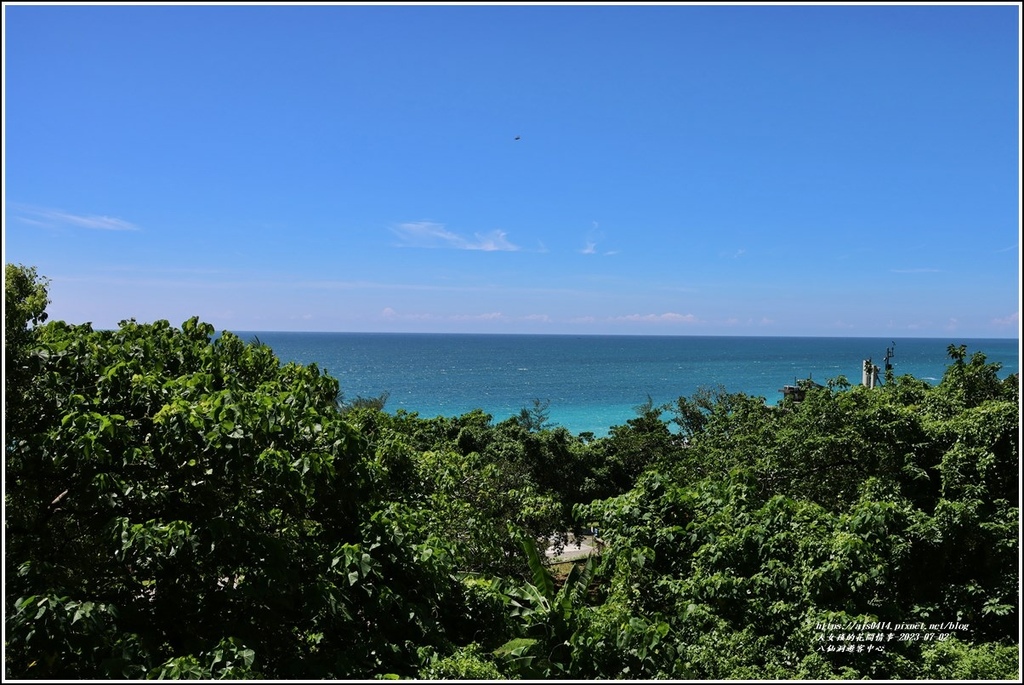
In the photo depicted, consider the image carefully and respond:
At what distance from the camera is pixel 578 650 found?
6.01 metres

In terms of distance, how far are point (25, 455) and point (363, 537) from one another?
116 inches

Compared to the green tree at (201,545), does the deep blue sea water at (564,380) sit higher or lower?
lower

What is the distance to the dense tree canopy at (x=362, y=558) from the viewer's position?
5426 millimetres

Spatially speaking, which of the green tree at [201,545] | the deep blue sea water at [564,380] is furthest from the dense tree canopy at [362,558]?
the deep blue sea water at [564,380]

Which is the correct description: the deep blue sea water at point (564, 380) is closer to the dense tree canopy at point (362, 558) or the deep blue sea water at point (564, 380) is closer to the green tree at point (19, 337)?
the dense tree canopy at point (362, 558)

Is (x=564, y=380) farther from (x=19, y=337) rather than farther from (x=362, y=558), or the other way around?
(x=19, y=337)

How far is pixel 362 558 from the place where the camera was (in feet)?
18.9

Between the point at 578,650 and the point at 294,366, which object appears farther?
the point at 294,366

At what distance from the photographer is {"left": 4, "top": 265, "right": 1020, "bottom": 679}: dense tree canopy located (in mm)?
5426

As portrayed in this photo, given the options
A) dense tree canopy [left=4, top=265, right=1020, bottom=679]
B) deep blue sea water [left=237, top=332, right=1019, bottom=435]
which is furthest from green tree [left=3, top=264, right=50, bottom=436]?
deep blue sea water [left=237, top=332, right=1019, bottom=435]

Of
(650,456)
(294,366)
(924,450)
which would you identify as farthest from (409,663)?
(650,456)

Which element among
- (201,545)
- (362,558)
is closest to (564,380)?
(362,558)

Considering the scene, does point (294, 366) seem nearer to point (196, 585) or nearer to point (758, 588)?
point (196, 585)

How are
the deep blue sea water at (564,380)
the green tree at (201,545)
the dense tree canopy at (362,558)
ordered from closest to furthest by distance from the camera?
the green tree at (201,545)
the dense tree canopy at (362,558)
the deep blue sea water at (564,380)
